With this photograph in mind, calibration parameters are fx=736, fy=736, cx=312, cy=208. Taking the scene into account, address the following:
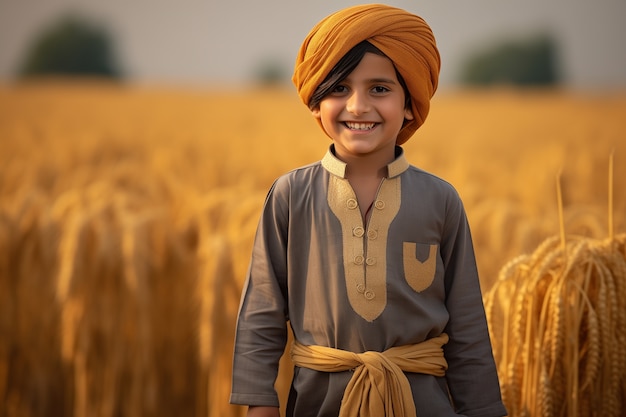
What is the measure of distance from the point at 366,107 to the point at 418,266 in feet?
1.16

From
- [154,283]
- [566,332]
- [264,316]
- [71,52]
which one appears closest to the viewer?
[264,316]

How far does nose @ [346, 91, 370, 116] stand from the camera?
151cm

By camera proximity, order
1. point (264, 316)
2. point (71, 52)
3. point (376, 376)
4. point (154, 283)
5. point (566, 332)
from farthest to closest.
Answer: point (71, 52), point (154, 283), point (566, 332), point (264, 316), point (376, 376)

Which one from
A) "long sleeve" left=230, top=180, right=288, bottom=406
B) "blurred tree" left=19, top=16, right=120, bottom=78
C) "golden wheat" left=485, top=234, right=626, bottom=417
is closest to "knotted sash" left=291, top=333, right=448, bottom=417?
"long sleeve" left=230, top=180, right=288, bottom=406

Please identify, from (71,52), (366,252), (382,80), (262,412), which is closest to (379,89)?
(382,80)

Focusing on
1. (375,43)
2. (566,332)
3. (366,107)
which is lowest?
(566,332)

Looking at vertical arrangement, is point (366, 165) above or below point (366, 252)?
above

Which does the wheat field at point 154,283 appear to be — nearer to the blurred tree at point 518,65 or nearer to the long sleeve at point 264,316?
the long sleeve at point 264,316

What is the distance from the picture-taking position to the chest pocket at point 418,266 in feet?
5.11

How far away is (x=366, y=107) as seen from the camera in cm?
152

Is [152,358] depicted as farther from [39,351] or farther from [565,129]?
[565,129]

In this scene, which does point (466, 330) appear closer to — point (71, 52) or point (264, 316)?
point (264, 316)

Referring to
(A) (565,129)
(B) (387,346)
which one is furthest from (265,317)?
(A) (565,129)

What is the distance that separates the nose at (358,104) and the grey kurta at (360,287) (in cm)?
13
